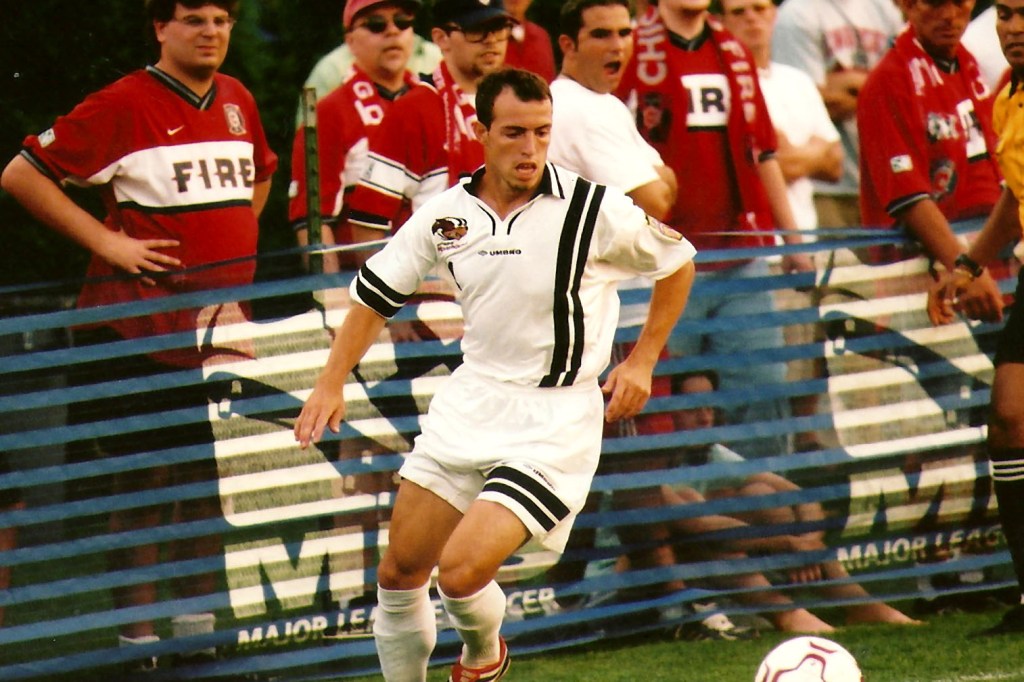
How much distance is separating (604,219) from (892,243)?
230 cm

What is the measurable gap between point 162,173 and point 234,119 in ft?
1.46

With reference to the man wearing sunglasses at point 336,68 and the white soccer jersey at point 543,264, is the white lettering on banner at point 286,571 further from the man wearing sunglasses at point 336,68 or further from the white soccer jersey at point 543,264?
the man wearing sunglasses at point 336,68

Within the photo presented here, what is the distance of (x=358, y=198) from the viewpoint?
7570 mm

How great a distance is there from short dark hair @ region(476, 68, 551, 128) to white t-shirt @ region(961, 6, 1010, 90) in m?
4.34

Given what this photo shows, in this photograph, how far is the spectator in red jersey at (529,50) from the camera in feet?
28.3

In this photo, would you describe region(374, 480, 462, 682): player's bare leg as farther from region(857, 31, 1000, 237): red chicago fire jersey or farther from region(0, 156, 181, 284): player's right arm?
region(857, 31, 1000, 237): red chicago fire jersey

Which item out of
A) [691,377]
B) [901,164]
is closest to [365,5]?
[691,377]

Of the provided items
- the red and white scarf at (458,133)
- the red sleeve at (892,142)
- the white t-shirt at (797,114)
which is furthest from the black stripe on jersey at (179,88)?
the white t-shirt at (797,114)

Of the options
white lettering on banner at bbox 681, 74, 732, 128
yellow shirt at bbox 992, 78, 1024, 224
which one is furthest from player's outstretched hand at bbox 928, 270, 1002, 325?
white lettering on banner at bbox 681, 74, 732, 128

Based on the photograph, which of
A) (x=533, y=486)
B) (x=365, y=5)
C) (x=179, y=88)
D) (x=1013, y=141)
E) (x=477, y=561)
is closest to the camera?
(x=477, y=561)

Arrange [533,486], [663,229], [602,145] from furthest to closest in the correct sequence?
1. [602,145]
2. [663,229]
3. [533,486]

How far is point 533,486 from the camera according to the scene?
5777 millimetres

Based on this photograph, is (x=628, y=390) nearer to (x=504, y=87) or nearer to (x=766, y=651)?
(x=504, y=87)

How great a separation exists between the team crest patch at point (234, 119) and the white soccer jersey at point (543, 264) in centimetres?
145
